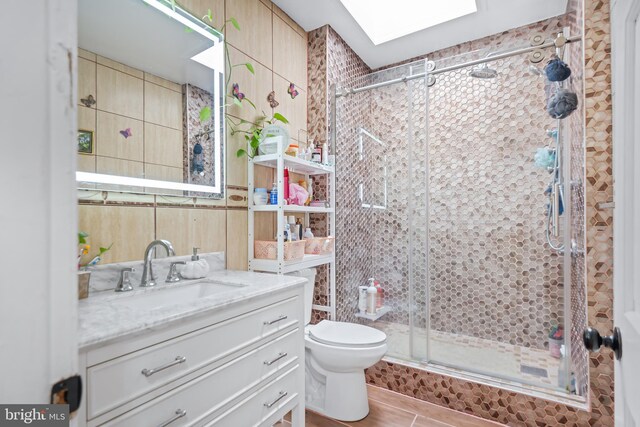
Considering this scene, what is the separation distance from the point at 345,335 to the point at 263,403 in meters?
0.83

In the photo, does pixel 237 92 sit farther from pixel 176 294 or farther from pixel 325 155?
pixel 176 294

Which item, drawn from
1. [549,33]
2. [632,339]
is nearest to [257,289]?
[632,339]

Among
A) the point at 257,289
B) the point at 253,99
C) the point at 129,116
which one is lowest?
the point at 257,289

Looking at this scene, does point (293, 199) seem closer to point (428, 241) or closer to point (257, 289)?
point (257, 289)

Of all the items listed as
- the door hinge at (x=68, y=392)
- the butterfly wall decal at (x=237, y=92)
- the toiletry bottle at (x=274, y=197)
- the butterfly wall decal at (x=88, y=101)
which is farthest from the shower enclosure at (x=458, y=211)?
the door hinge at (x=68, y=392)

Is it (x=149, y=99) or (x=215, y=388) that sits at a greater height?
(x=149, y=99)

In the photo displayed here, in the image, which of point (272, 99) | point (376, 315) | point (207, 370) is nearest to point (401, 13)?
point (272, 99)

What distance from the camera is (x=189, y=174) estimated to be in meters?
1.62

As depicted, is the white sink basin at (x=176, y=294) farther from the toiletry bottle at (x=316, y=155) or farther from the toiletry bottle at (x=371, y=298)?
the toiletry bottle at (x=371, y=298)

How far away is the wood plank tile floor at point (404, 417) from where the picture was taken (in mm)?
1850

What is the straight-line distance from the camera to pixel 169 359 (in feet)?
3.14

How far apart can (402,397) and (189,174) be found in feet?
6.57

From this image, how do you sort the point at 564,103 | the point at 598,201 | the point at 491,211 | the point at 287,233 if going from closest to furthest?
1. the point at 598,201
2. the point at 564,103
3. the point at 287,233
4. the point at 491,211

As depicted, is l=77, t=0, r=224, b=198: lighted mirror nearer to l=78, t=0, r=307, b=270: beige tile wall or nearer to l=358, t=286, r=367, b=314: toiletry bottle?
l=78, t=0, r=307, b=270: beige tile wall
